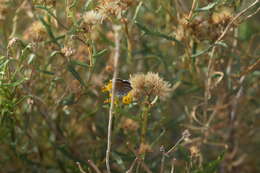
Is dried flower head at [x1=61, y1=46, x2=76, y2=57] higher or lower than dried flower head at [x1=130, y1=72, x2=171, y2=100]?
below

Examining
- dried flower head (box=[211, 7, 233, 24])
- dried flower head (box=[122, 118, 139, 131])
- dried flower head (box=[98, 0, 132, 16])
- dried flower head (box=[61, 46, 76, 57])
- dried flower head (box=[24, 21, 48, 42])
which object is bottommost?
dried flower head (box=[122, 118, 139, 131])

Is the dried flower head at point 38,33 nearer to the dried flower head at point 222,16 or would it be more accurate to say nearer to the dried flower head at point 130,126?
the dried flower head at point 130,126

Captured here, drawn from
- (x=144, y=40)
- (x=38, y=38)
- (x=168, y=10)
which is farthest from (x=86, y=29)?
(x=144, y=40)

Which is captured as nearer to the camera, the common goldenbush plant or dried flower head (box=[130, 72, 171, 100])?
dried flower head (box=[130, 72, 171, 100])

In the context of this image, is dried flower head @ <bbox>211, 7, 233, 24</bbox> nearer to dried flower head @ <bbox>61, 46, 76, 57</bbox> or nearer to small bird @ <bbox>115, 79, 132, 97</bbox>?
small bird @ <bbox>115, 79, 132, 97</bbox>

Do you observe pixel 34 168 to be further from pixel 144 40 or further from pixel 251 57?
pixel 251 57

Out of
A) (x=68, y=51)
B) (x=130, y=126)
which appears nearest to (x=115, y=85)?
(x=68, y=51)

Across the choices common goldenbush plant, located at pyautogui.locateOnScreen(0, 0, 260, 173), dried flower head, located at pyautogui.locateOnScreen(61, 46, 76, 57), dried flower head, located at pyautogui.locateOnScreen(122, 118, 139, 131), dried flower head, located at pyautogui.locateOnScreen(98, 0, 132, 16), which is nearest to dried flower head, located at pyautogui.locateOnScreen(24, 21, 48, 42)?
common goldenbush plant, located at pyautogui.locateOnScreen(0, 0, 260, 173)

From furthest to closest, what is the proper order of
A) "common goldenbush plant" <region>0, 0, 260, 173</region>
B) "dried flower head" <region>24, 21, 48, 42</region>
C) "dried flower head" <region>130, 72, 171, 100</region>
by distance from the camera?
1. "dried flower head" <region>24, 21, 48, 42</region>
2. "common goldenbush plant" <region>0, 0, 260, 173</region>
3. "dried flower head" <region>130, 72, 171, 100</region>

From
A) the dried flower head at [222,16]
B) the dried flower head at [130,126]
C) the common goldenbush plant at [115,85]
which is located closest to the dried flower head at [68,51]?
the common goldenbush plant at [115,85]
